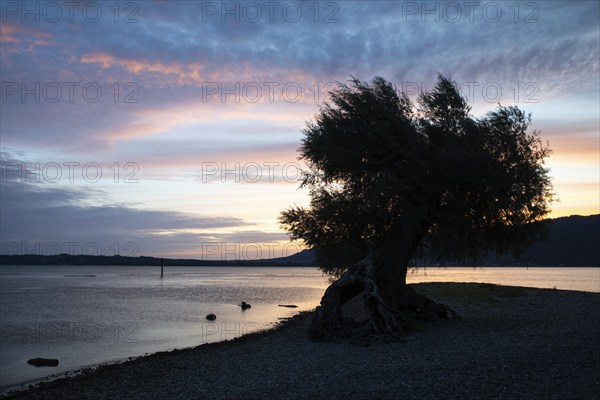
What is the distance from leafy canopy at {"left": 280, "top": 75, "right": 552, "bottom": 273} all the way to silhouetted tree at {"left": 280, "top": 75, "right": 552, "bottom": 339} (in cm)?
5

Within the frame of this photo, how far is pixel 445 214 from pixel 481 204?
5.74 feet

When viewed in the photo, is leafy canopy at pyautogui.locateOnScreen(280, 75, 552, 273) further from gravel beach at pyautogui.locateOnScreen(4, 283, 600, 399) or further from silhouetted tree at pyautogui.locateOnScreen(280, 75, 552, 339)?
gravel beach at pyautogui.locateOnScreen(4, 283, 600, 399)

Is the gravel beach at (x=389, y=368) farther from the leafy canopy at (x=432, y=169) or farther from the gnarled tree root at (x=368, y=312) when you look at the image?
the leafy canopy at (x=432, y=169)

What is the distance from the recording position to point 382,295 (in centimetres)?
2411

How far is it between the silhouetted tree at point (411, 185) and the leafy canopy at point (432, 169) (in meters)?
0.05

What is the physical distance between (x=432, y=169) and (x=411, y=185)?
1.24m

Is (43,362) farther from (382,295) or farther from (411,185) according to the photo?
(411,185)

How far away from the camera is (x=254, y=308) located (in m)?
55.3

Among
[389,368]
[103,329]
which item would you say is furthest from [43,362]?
[389,368]

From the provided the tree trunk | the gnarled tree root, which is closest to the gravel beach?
the gnarled tree root

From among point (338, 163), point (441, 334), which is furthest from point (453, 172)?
point (441, 334)

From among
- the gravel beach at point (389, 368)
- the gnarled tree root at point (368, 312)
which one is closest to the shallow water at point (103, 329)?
the gravel beach at point (389, 368)

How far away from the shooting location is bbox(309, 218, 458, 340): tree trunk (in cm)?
2255

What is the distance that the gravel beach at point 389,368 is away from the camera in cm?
1248
